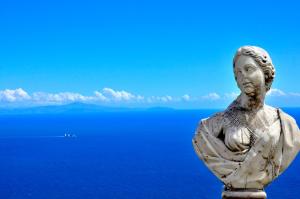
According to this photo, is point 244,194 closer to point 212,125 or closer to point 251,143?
point 251,143

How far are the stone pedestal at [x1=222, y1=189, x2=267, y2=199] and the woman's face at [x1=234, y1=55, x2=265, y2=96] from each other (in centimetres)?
114

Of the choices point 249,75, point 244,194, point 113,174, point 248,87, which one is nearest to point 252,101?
point 248,87

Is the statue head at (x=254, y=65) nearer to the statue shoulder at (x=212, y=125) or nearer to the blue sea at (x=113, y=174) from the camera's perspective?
the statue shoulder at (x=212, y=125)

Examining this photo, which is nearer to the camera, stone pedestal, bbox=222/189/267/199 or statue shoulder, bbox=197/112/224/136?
stone pedestal, bbox=222/189/267/199

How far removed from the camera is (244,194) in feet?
20.8

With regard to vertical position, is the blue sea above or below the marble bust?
below

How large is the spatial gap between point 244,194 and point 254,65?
1503 mm

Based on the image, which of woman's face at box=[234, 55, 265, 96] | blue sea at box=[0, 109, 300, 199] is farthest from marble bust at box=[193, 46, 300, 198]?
blue sea at box=[0, 109, 300, 199]

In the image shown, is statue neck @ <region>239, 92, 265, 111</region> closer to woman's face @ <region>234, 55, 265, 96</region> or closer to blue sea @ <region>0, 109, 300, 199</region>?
woman's face @ <region>234, 55, 265, 96</region>

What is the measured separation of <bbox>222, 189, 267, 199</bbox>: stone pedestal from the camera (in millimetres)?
6320

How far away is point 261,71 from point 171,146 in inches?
5668

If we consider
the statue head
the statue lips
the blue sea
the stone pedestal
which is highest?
the statue head

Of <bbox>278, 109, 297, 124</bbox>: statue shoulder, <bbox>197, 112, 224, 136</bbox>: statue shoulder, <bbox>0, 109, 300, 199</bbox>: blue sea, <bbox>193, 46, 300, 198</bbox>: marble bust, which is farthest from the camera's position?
<bbox>0, 109, 300, 199</bbox>: blue sea

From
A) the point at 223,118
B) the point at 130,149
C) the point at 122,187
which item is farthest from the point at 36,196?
the point at 223,118
